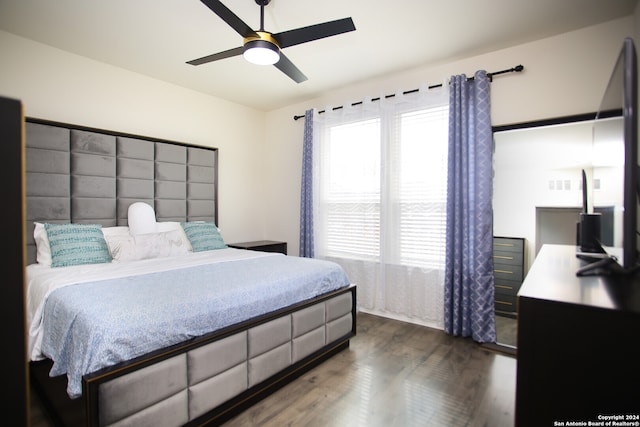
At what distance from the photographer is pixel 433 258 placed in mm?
3271

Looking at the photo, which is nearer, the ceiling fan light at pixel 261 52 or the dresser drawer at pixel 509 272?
the ceiling fan light at pixel 261 52

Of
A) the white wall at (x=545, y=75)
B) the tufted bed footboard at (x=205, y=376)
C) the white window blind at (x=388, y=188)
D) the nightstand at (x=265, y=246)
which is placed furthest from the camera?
the nightstand at (x=265, y=246)

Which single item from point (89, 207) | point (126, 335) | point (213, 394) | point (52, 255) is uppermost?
point (89, 207)

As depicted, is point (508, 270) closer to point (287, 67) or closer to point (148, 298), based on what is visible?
point (287, 67)

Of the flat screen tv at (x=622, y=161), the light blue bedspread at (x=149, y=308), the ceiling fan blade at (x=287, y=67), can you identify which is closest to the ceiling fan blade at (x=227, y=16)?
the ceiling fan blade at (x=287, y=67)

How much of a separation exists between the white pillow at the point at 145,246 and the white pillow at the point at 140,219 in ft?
0.80

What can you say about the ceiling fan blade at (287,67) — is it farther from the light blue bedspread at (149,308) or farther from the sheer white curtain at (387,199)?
the light blue bedspread at (149,308)

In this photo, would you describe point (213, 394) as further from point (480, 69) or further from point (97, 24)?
point (480, 69)

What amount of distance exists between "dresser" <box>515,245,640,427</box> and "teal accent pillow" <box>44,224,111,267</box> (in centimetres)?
311

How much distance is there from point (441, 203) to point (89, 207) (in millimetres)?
3543

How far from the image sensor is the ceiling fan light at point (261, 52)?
205 cm

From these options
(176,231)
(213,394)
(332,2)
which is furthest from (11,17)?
(213,394)

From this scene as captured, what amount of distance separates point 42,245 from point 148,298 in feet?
5.64

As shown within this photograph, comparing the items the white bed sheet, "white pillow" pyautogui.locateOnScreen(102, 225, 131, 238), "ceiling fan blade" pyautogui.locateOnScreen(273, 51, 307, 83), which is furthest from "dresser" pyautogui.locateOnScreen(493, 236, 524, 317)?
"white pillow" pyautogui.locateOnScreen(102, 225, 131, 238)
